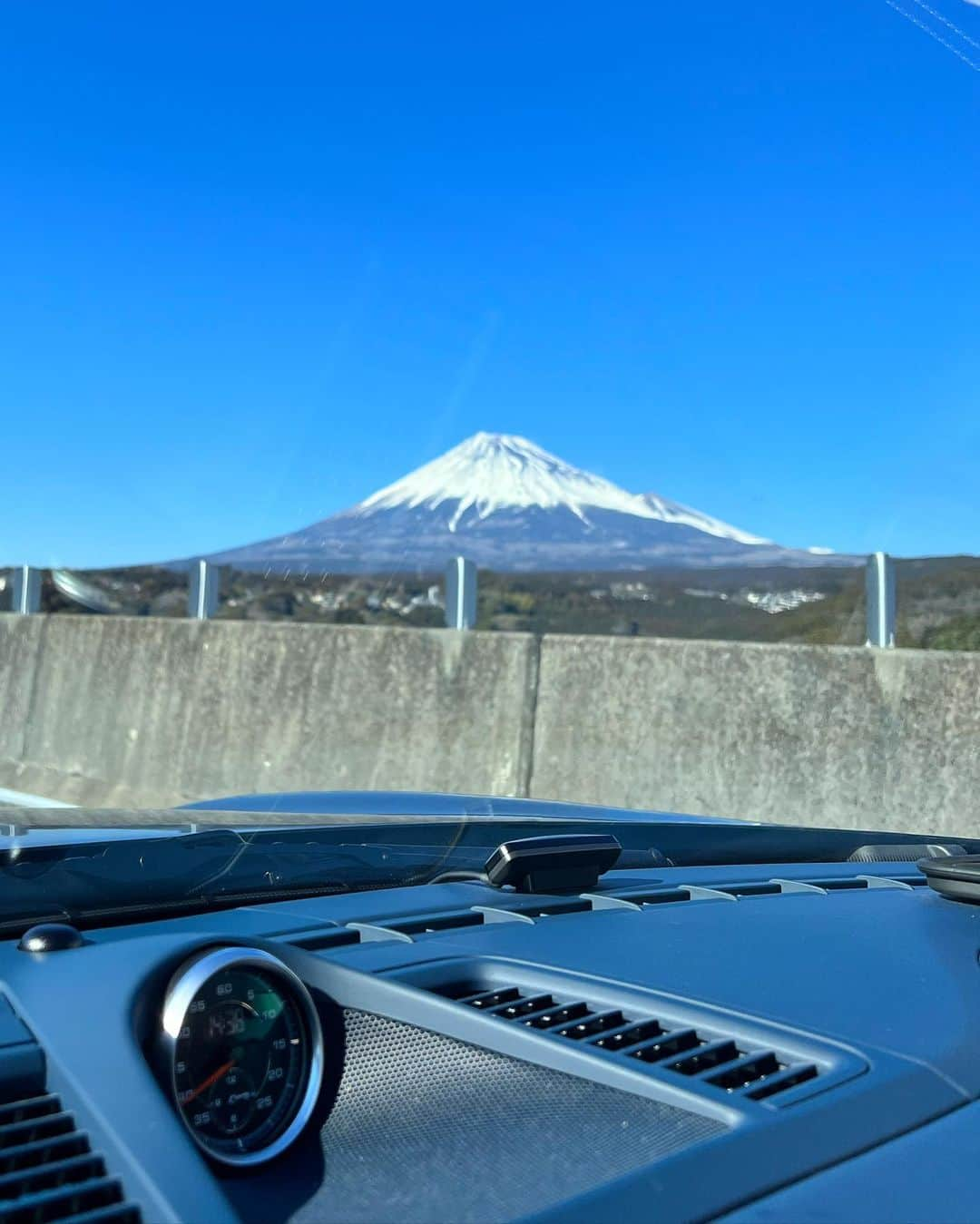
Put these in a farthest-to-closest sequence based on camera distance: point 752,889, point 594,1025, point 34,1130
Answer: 1. point 752,889
2. point 594,1025
3. point 34,1130

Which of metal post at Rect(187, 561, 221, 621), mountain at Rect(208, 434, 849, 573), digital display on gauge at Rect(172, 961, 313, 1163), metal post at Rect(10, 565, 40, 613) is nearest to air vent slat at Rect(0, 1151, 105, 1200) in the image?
digital display on gauge at Rect(172, 961, 313, 1163)

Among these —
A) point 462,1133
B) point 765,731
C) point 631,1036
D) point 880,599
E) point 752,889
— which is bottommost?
point 462,1133

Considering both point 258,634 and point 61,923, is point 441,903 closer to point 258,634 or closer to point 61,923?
point 61,923

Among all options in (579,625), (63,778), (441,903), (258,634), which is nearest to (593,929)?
(441,903)

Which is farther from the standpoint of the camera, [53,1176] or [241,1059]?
[241,1059]

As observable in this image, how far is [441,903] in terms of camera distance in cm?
287

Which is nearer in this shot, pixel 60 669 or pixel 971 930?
pixel 971 930

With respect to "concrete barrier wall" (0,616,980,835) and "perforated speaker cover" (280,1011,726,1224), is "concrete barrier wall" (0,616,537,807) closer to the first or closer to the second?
"concrete barrier wall" (0,616,980,835)

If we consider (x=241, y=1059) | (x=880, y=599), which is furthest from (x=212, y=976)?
(x=880, y=599)

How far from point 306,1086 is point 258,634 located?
7088mm

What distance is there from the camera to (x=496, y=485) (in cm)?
335

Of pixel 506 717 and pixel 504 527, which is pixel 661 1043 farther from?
pixel 506 717

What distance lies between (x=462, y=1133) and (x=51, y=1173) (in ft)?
1.82

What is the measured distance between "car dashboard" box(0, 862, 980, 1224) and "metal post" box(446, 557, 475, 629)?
21.4 feet
